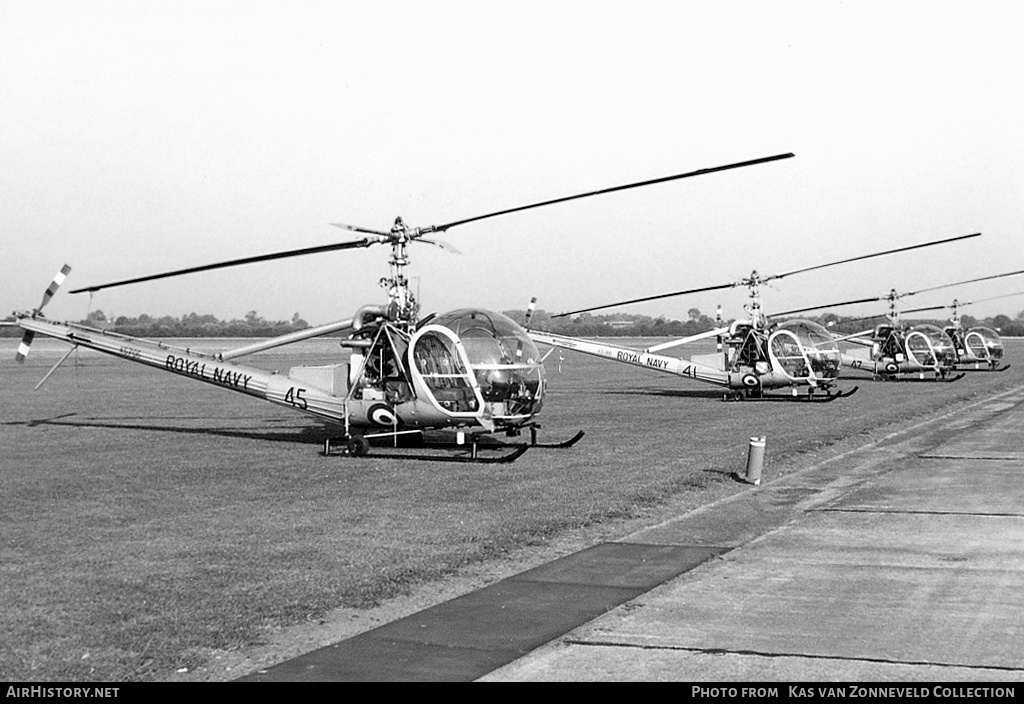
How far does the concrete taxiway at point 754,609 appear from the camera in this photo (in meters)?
6.64

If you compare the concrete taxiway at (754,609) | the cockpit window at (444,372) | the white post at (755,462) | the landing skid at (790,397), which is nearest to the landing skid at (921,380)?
the landing skid at (790,397)

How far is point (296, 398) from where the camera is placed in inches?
757

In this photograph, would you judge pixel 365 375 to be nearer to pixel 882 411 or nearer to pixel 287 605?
pixel 287 605

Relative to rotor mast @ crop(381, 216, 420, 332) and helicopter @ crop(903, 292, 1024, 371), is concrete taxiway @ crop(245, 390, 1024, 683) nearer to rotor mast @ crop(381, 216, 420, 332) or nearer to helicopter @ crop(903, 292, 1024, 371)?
rotor mast @ crop(381, 216, 420, 332)

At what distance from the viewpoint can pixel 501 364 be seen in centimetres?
1655

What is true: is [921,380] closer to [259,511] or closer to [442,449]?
[442,449]

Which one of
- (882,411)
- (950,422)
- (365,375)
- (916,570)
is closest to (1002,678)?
(916,570)

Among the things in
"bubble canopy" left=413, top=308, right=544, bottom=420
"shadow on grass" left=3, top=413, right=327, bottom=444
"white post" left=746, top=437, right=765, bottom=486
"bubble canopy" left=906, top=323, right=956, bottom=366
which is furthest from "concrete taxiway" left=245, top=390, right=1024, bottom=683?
"bubble canopy" left=906, top=323, right=956, bottom=366

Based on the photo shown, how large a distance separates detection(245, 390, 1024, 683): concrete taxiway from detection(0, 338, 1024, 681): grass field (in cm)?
89

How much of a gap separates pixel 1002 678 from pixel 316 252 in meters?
11.7

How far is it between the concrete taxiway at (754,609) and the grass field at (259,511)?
0.89 metres

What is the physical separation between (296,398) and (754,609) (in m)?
12.5

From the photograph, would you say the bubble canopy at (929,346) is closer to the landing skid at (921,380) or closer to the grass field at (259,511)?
the landing skid at (921,380)

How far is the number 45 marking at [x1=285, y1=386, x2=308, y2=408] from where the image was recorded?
19.1 metres
